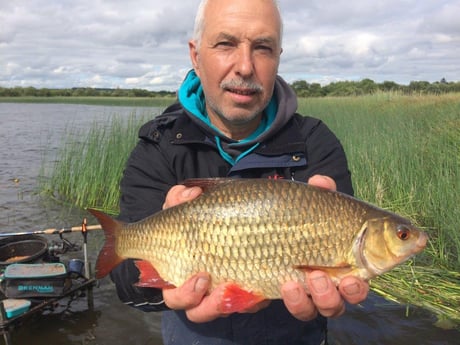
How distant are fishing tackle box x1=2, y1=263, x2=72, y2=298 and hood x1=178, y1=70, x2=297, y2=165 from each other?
2232mm

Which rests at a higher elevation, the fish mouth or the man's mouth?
the man's mouth

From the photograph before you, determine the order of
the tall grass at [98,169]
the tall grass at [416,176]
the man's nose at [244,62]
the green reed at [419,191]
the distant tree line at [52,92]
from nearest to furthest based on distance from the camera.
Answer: the man's nose at [244,62], the green reed at [419,191], the tall grass at [416,176], the tall grass at [98,169], the distant tree line at [52,92]

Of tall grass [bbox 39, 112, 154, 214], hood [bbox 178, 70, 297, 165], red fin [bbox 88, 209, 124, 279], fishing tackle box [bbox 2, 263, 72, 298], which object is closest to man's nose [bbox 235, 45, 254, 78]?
hood [bbox 178, 70, 297, 165]

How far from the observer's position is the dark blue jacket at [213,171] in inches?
76.7

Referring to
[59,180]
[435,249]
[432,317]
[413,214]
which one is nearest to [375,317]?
[432,317]

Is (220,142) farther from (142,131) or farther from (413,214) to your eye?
(413,214)

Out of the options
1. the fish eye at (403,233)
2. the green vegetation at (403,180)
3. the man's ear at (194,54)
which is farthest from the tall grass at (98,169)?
the fish eye at (403,233)

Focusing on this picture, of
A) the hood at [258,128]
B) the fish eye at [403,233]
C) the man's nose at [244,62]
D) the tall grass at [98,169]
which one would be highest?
the man's nose at [244,62]

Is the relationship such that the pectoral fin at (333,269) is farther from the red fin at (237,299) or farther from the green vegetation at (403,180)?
the green vegetation at (403,180)

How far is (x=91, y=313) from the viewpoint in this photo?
14.9 ft

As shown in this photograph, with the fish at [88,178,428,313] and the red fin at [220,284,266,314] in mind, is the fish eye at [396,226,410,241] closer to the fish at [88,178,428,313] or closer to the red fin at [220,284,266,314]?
the fish at [88,178,428,313]

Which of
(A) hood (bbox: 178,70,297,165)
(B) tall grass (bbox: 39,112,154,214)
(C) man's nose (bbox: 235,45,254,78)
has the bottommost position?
(B) tall grass (bbox: 39,112,154,214)

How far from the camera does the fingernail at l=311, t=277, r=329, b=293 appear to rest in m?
1.54

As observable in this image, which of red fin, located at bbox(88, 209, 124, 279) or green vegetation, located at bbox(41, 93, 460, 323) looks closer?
red fin, located at bbox(88, 209, 124, 279)
